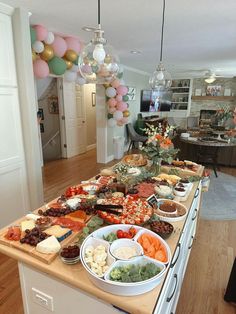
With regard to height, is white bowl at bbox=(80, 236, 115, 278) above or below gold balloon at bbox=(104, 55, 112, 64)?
below

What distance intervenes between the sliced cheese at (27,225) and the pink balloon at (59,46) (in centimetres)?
→ 240

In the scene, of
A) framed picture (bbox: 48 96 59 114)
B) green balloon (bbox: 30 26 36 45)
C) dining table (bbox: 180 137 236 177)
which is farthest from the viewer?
framed picture (bbox: 48 96 59 114)

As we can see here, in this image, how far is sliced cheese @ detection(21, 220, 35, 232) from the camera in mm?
1241

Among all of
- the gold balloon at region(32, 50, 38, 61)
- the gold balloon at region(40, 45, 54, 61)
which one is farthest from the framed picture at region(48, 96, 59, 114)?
the gold balloon at region(32, 50, 38, 61)

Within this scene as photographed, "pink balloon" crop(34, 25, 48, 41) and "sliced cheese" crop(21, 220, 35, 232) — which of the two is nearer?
"sliced cheese" crop(21, 220, 35, 232)

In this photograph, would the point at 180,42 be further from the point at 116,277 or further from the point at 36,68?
the point at 116,277

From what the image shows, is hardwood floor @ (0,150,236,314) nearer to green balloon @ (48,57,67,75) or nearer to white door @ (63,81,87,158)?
green balloon @ (48,57,67,75)

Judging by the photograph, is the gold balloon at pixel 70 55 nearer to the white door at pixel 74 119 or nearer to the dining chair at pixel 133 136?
the white door at pixel 74 119

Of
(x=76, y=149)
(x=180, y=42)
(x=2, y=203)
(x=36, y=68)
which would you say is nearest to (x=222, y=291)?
(x=2, y=203)

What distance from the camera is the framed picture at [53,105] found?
574 centimetres

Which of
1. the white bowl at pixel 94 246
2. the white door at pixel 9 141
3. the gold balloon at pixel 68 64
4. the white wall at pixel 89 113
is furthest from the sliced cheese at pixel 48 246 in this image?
the white wall at pixel 89 113

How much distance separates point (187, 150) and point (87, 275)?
5.16 metres

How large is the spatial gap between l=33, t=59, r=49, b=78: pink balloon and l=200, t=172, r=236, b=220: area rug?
296 centimetres

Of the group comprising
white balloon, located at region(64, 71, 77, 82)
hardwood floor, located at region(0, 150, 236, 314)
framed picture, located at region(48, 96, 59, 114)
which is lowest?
hardwood floor, located at region(0, 150, 236, 314)
